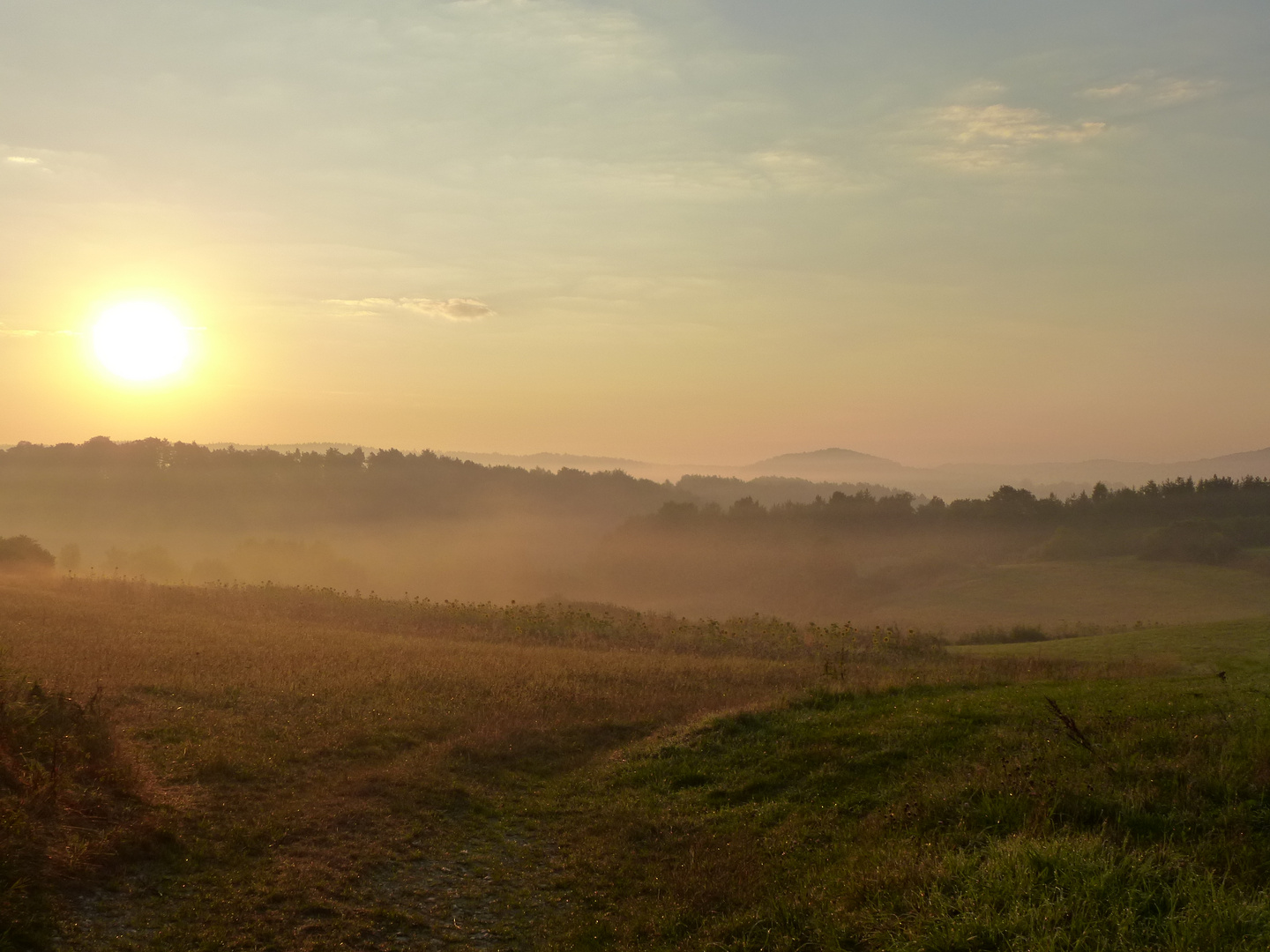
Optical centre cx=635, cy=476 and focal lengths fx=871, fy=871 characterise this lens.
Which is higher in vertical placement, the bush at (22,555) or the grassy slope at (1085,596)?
the bush at (22,555)

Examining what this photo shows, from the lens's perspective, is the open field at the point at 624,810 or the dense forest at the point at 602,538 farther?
the dense forest at the point at 602,538

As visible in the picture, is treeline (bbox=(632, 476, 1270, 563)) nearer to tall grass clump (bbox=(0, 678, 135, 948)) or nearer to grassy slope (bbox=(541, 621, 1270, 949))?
grassy slope (bbox=(541, 621, 1270, 949))

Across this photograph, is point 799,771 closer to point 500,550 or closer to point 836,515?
point 836,515

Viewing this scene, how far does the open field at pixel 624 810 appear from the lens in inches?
326

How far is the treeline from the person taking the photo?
3723 inches

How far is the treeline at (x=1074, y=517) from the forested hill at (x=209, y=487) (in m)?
61.2

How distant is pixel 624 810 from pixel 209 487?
16251 centimetres

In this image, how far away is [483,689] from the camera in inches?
862

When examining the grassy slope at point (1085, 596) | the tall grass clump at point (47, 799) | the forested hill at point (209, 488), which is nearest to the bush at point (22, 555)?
the tall grass clump at point (47, 799)

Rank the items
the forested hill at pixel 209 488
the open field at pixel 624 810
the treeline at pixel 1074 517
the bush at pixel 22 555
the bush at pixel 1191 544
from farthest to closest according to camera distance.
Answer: the forested hill at pixel 209 488 → the treeline at pixel 1074 517 → the bush at pixel 1191 544 → the bush at pixel 22 555 → the open field at pixel 624 810

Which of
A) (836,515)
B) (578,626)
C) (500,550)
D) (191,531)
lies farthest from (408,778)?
(191,531)

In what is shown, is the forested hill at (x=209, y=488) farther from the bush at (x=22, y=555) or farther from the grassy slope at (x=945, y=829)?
the grassy slope at (x=945, y=829)

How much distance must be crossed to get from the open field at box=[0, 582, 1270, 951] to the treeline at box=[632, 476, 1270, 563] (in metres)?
83.6

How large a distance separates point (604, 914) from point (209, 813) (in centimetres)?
588
